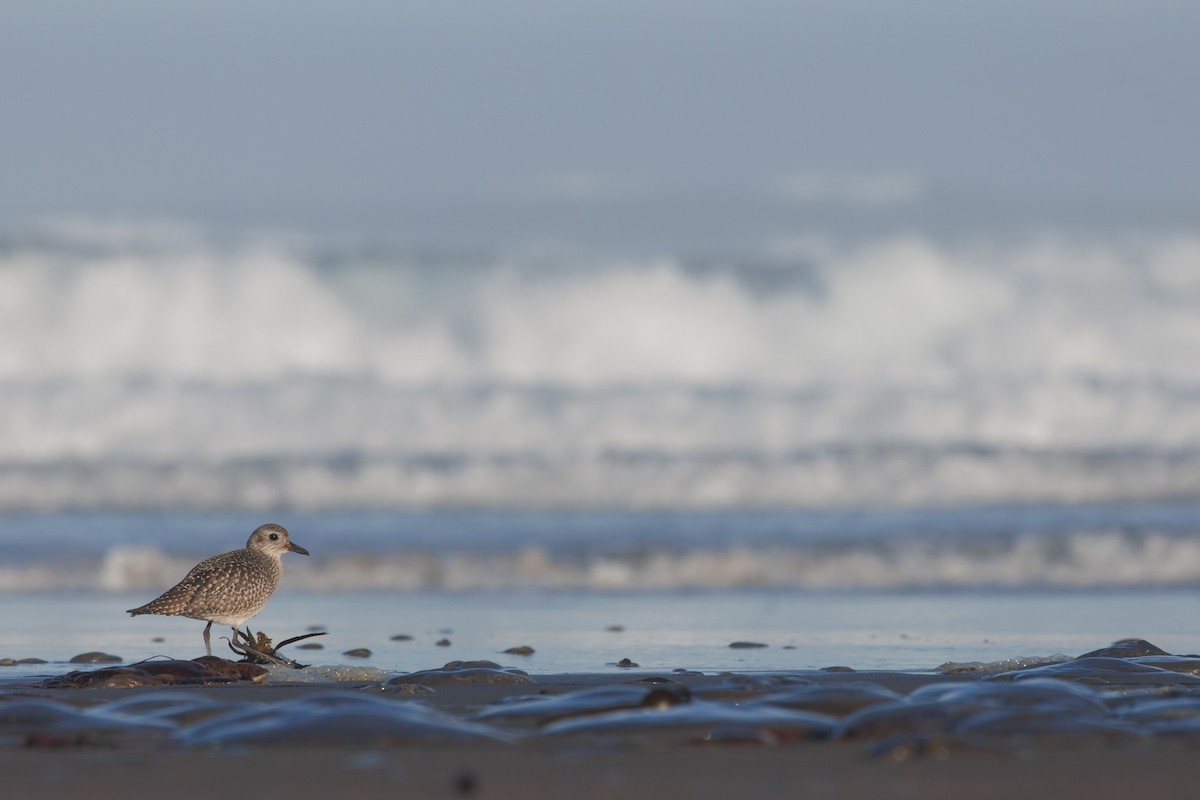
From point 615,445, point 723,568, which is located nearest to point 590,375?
point 615,445

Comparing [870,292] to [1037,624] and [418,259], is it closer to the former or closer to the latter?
[418,259]

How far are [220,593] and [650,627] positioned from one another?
84.0 inches

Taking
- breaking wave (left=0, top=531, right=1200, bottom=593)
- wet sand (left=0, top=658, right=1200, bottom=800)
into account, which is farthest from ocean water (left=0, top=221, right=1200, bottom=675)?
wet sand (left=0, top=658, right=1200, bottom=800)

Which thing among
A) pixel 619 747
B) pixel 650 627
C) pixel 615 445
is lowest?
pixel 619 747

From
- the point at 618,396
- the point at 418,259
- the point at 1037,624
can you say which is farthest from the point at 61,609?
the point at 418,259

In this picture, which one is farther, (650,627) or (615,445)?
(615,445)

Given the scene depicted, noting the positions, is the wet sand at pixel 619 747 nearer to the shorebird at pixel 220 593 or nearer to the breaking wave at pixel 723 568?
the shorebird at pixel 220 593

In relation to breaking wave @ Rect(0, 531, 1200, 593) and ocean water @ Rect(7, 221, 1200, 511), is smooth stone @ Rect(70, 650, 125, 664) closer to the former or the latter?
breaking wave @ Rect(0, 531, 1200, 593)

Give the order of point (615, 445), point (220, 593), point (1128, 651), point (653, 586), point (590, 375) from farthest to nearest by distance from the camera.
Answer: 1. point (590, 375)
2. point (615, 445)
3. point (653, 586)
4. point (220, 593)
5. point (1128, 651)

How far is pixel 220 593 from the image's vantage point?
6.28m

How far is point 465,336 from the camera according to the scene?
22891 millimetres

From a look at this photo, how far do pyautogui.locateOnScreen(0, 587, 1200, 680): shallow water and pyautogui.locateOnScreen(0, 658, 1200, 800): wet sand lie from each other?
153cm

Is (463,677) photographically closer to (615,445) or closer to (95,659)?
(95,659)

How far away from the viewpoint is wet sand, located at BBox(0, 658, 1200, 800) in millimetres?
3408
